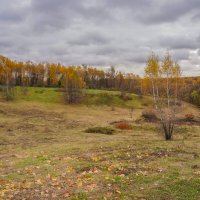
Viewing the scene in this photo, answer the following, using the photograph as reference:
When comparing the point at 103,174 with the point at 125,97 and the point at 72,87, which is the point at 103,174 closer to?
the point at 72,87

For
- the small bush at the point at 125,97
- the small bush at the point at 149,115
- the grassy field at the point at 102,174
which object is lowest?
the small bush at the point at 149,115

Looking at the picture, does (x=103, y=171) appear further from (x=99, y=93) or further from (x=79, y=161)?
(x=99, y=93)

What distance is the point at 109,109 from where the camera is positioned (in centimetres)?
8450

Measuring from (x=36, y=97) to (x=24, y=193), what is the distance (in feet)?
274

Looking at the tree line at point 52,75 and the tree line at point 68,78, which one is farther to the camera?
the tree line at point 52,75

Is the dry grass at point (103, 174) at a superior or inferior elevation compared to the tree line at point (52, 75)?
inferior

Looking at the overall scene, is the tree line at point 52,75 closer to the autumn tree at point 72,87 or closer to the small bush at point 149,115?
the autumn tree at point 72,87

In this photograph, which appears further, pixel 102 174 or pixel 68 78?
pixel 68 78

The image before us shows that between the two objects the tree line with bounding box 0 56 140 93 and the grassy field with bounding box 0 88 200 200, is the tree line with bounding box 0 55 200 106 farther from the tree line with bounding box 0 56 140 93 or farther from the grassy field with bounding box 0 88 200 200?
the grassy field with bounding box 0 88 200 200

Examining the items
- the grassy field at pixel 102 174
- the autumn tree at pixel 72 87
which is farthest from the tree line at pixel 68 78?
the grassy field at pixel 102 174

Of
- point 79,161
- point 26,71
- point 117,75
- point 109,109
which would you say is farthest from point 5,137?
point 117,75

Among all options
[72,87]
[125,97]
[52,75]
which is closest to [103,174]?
[72,87]

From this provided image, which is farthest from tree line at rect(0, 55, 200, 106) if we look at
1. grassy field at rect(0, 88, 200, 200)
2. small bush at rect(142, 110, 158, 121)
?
grassy field at rect(0, 88, 200, 200)

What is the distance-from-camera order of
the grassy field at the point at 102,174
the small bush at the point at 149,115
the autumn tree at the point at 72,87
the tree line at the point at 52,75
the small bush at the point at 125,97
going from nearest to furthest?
the grassy field at the point at 102,174, the small bush at the point at 149,115, the autumn tree at the point at 72,87, the small bush at the point at 125,97, the tree line at the point at 52,75
